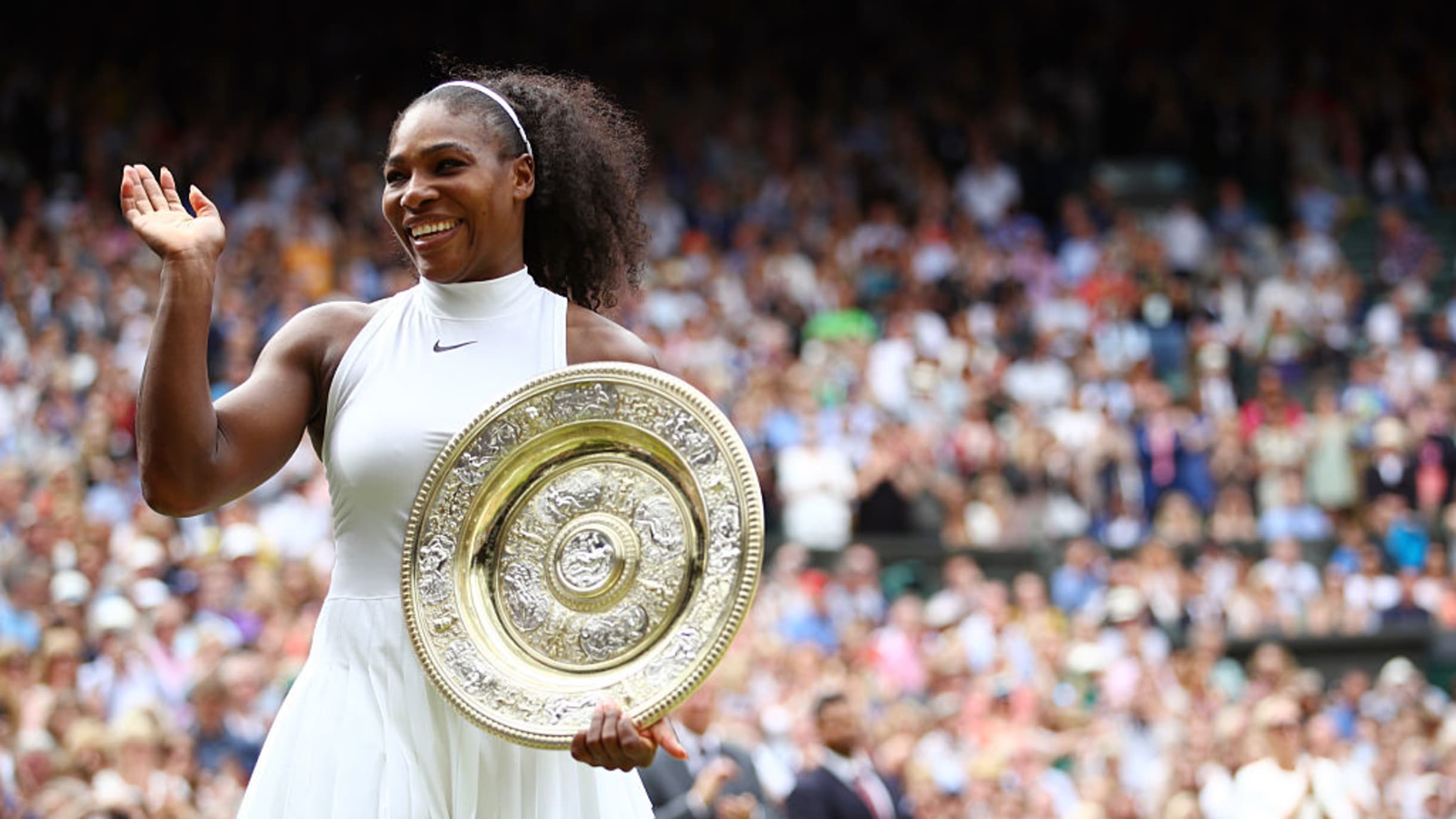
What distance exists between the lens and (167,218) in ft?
9.64

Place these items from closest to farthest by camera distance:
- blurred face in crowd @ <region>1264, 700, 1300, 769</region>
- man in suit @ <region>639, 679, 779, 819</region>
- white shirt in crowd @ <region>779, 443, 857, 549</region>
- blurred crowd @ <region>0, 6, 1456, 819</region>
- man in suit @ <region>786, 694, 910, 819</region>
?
man in suit @ <region>639, 679, 779, 819</region> < man in suit @ <region>786, 694, 910, 819</region> < blurred crowd @ <region>0, 6, 1456, 819</region> < blurred face in crowd @ <region>1264, 700, 1300, 769</region> < white shirt in crowd @ <region>779, 443, 857, 549</region>

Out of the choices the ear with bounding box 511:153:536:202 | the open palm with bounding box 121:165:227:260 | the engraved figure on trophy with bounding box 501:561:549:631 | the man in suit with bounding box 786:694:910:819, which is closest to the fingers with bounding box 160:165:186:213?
the open palm with bounding box 121:165:227:260

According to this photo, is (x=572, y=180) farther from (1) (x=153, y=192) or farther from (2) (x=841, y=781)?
(2) (x=841, y=781)

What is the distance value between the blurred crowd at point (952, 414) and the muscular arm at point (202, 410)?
4251 mm

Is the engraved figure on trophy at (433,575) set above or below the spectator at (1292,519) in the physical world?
above

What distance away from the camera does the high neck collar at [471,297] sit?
3.18 meters

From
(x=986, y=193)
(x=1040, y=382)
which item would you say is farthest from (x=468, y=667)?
(x=986, y=193)

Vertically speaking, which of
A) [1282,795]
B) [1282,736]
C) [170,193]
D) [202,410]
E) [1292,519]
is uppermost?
[170,193]

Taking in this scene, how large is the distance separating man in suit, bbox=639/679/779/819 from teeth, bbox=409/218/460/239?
3635 mm

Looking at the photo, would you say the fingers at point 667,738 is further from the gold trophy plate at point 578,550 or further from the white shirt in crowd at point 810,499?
the white shirt in crowd at point 810,499

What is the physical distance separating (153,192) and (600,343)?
70 centimetres

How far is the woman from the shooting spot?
9.45 ft

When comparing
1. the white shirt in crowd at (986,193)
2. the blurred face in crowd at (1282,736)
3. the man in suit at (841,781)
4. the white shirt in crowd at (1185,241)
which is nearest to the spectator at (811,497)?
the blurred face in crowd at (1282,736)

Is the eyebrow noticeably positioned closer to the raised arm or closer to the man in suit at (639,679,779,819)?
the raised arm
